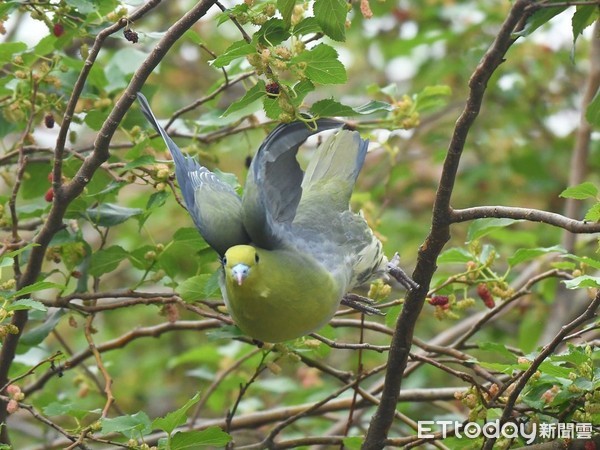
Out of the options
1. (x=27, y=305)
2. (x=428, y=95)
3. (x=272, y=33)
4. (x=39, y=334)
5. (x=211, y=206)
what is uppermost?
(x=428, y=95)

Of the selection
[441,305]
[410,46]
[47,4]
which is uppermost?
[410,46]

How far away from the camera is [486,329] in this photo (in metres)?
4.79

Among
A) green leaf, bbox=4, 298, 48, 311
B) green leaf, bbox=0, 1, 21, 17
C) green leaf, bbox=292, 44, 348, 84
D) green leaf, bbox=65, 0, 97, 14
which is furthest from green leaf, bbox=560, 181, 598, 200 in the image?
green leaf, bbox=0, 1, 21, 17

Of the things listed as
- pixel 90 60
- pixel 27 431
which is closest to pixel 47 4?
pixel 90 60

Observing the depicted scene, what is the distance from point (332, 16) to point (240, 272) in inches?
24.1

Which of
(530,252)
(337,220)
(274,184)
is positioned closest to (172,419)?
(274,184)

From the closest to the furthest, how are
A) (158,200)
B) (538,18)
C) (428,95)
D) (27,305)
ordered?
1. (538,18)
2. (27,305)
3. (158,200)
4. (428,95)

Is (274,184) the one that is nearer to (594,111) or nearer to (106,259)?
(106,259)

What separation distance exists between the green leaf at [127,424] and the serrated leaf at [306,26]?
96cm

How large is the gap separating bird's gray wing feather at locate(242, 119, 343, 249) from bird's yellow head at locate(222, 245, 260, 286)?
88 mm

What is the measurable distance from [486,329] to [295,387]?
134 cm

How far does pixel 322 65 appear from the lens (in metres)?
2.07

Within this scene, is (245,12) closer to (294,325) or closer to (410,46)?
(294,325)

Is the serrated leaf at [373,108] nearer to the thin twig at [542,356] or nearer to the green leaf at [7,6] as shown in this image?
the thin twig at [542,356]
